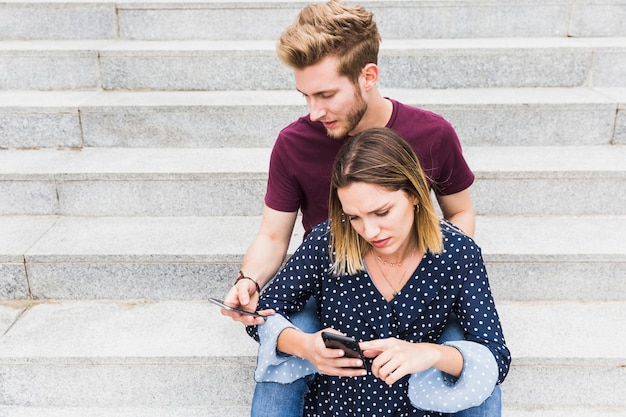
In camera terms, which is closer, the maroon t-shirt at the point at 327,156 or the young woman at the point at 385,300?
the young woman at the point at 385,300

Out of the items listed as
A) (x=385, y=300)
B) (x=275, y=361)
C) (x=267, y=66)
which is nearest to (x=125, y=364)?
(x=275, y=361)

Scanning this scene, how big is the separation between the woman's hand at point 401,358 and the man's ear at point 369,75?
840mm

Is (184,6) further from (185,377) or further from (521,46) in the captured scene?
(185,377)

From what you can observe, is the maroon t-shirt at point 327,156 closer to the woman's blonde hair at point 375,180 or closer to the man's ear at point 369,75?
the man's ear at point 369,75

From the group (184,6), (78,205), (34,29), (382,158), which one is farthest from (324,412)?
(34,29)

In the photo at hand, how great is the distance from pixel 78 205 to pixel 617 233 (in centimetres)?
235

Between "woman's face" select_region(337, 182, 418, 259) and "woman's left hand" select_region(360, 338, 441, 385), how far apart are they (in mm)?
269

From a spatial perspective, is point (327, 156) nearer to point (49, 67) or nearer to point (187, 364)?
point (187, 364)

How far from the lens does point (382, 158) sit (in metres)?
1.53

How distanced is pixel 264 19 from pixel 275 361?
7.61ft

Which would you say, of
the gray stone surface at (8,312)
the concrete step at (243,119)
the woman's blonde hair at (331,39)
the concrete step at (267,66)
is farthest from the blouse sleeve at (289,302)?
the concrete step at (267,66)

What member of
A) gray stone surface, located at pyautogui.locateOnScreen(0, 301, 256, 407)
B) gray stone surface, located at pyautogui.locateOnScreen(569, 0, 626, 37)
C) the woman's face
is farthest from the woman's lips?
gray stone surface, located at pyautogui.locateOnScreen(569, 0, 626, 37)

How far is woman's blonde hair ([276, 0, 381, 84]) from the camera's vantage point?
176 centimetres

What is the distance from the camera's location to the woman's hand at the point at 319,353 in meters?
1.49
